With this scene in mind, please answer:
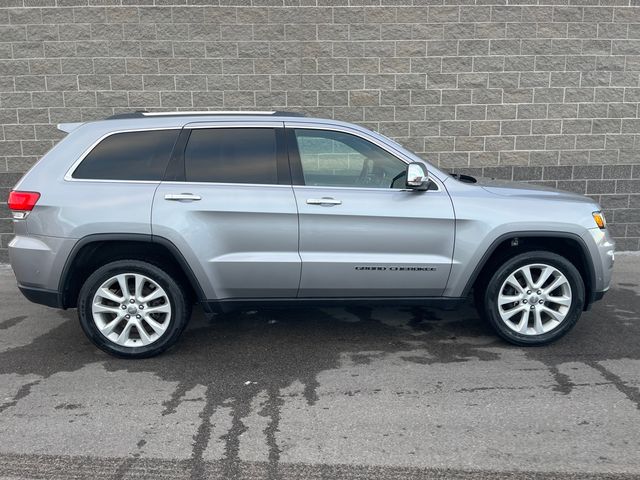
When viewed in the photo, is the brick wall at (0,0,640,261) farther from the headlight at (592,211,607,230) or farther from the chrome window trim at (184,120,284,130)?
the headlight at (592,211,607,230)

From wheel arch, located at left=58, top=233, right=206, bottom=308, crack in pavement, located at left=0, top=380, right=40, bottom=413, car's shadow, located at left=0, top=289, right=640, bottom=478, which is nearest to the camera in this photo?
crack in pavement, located at left=0, top=380, right=40, bottom=413

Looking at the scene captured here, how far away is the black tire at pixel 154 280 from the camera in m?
4.49

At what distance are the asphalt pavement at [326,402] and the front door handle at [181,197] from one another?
4.16ft

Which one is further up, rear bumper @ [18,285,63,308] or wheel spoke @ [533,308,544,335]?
rear bumper @ [18,285,63,308]

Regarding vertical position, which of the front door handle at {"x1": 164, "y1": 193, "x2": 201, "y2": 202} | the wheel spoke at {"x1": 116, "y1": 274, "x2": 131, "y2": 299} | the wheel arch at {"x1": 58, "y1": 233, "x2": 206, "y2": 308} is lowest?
the wheel spoke at {"x1": 116, "y1": 274, "x2": 131, "y2": 299}

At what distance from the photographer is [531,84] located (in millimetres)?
7895

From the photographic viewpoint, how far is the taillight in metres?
4.45

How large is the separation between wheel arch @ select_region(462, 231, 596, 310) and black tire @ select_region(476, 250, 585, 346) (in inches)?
3.9

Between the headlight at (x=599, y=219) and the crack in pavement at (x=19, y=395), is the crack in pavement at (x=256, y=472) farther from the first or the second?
the headlight at (x=599, y=219)

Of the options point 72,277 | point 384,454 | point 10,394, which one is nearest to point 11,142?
point 72,277

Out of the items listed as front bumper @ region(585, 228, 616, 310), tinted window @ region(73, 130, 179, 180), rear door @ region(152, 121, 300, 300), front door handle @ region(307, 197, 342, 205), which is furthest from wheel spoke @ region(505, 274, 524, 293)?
tinted window @ region(73, 130, 179, 180)

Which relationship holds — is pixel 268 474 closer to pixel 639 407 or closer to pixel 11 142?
pixel 639 407

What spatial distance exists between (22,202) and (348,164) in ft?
8.32

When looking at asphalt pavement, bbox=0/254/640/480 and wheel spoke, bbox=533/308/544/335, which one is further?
wheel spoke, bbox=533/308/544/335
